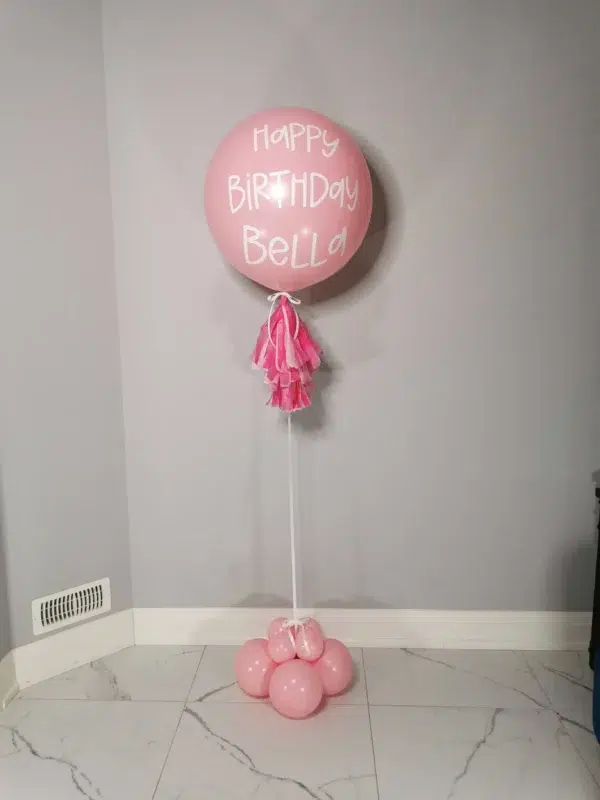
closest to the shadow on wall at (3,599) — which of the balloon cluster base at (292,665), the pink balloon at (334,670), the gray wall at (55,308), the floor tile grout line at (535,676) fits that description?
the gray wall at (55,308)

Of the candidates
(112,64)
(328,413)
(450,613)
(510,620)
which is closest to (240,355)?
(328,413)

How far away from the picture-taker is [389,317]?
1842 mm

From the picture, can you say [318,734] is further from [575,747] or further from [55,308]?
[55,308]

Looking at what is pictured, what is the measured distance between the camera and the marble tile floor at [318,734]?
141 centimetres

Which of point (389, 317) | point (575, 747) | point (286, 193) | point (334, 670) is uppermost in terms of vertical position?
point (286, 193)

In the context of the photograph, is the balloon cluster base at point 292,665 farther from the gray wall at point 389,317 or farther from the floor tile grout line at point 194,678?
the gray wall at point 389,317

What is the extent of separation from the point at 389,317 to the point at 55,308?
0.91 meters

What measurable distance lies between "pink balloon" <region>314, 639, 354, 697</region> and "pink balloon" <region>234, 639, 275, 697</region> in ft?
0.42

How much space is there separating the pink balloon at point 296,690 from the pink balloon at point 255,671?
5 cm

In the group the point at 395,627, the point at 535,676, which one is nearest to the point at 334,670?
the point at 395,627

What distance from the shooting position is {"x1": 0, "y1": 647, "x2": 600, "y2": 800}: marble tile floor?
1.41m

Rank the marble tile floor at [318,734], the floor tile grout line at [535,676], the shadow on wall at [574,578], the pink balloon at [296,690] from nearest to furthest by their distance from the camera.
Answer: the marble tile floor at [318,734]
the pink balloon at [296,690]
the floor tile grout line at [535,676]
the shadow on wall at [574,578]

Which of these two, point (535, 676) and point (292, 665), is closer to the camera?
Result: point (292, 665)

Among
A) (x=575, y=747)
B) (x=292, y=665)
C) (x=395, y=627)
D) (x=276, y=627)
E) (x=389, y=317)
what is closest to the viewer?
(x=575, y=747)
